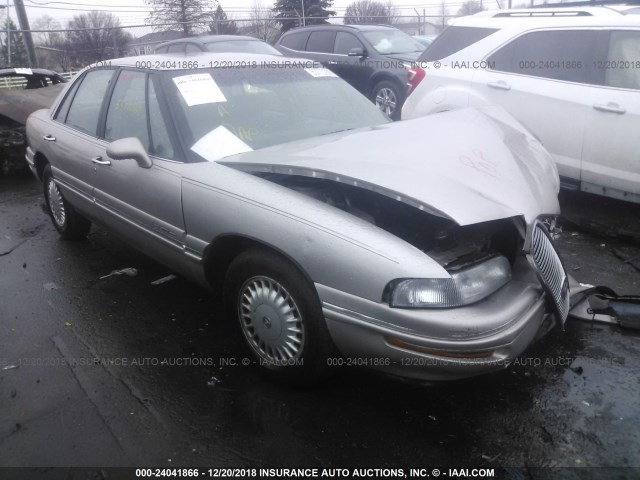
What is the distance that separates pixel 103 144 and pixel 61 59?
1897 centimetres

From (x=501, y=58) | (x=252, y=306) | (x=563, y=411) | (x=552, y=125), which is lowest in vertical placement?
(x=563, y=411)

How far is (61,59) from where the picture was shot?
66.3ft

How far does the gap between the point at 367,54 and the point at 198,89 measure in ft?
24.8

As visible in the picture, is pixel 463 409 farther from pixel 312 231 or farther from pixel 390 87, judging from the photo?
pixel 390 87

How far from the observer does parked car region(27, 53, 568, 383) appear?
2.36 meters

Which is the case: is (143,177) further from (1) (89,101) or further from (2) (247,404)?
(2) (247,404)

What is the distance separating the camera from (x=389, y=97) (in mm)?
10094

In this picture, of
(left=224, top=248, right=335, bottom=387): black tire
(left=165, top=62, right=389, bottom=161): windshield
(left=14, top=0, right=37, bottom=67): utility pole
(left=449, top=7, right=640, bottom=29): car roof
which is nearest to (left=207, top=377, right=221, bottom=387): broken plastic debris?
(left=224, top=248, right=335, bottom=387): black tire

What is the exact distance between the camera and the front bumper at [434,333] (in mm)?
2297

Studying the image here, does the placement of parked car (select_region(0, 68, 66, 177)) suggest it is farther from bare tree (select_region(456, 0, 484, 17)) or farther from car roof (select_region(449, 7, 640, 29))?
bare tree (select_region(456, 0, 484, 17))

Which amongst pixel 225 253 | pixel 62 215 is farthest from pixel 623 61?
pixel 62 215

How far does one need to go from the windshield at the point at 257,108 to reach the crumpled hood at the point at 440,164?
22 centimetres

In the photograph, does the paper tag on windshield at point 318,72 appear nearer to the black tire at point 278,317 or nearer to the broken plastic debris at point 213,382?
the black tire at point 278,317

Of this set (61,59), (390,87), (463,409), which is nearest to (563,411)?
(463,409)
